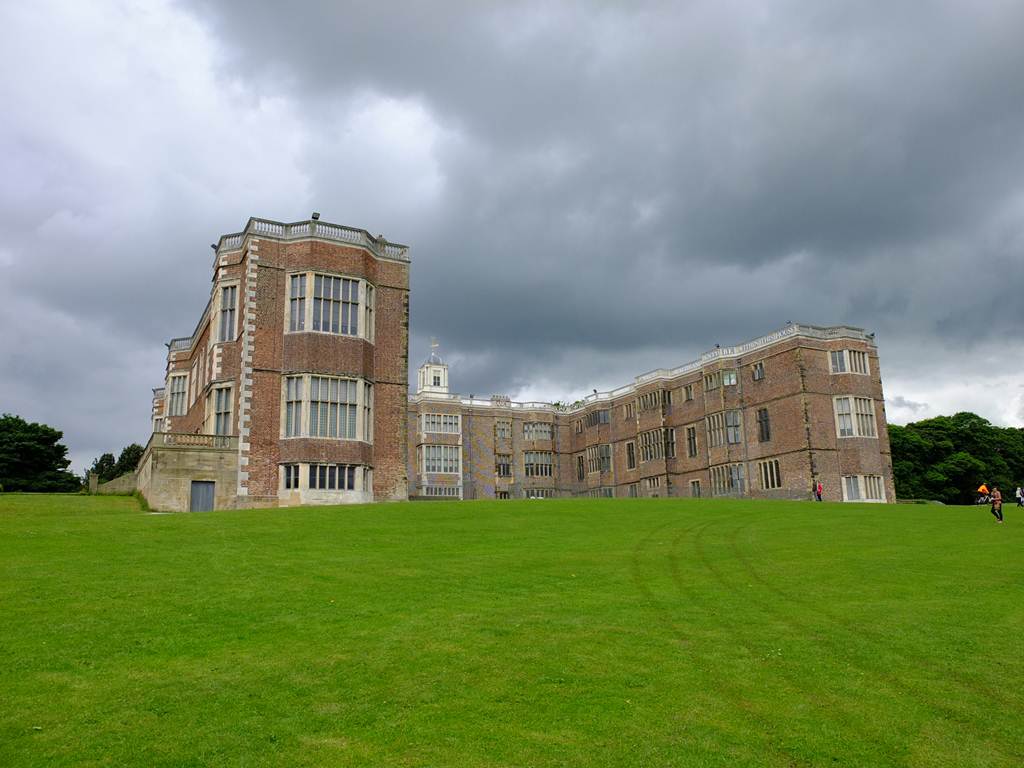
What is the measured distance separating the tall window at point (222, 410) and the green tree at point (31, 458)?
3740 centimetres

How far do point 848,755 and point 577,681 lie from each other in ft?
10.7

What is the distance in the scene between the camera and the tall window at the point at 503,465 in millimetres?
84181

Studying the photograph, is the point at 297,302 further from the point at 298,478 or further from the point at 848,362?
the point at 848,362

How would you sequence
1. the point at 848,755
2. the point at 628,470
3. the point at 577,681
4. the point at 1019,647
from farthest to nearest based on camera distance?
1. the point at 628,470
2. the point at 1019,647
3. the point at 577,681
4. the point at 848,755

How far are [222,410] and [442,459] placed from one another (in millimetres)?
42780

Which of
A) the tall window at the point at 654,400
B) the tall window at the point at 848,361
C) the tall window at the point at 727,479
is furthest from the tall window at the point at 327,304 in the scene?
the tall window at the point at 654,400

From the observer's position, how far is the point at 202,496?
34.8 meters

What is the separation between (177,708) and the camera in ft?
28.4

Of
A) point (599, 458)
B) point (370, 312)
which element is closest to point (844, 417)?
point (599, 458)

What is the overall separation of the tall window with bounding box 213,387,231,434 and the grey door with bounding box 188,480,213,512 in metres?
3.72

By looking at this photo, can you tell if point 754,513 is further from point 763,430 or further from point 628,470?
point 628,470

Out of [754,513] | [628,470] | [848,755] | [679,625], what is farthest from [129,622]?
[628,470]

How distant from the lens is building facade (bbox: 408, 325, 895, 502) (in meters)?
55.0

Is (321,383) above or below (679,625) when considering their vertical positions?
above
